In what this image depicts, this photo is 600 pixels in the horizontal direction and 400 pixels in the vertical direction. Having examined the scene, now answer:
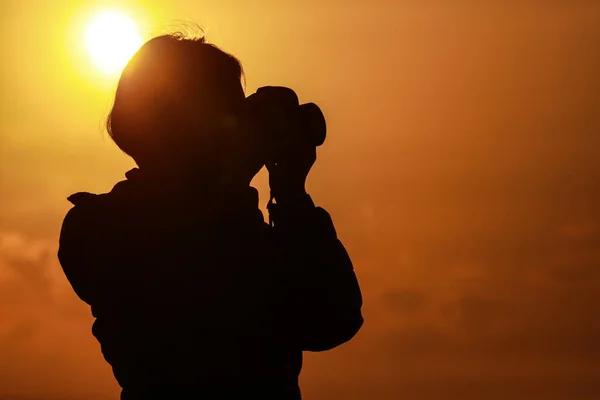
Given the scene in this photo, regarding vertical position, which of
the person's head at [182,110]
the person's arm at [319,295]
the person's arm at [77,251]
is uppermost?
the person's head at [182,110]

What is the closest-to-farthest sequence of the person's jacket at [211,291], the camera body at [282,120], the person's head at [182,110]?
the person's jacket at [211,291]
the person's head at [182,110]
the camera body at [282,120]

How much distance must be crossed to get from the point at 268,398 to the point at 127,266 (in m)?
0.44

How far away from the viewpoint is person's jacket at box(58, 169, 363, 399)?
1.71 m

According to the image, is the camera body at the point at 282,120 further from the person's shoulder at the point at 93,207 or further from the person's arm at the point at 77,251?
the person's arm at the point at 77,251

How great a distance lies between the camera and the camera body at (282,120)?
1930 millimetres

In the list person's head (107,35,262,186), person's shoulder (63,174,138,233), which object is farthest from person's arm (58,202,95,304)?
person's head (107,35,262,186)

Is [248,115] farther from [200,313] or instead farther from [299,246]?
[200,313]

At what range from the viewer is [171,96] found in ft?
5.98

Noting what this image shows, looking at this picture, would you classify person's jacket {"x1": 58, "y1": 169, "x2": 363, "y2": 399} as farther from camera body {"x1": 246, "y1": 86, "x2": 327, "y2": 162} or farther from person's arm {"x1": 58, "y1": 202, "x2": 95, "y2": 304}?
camera body {"x1": 246, "y1": 86, "x2": 327, "y2": 162}

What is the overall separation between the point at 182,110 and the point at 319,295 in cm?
51

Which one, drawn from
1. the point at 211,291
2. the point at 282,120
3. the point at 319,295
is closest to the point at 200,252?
the point at 211,291

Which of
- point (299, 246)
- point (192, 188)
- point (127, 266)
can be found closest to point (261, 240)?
point (299, 246)

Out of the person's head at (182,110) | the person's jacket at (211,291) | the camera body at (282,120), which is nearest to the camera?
the person's jacket at (211,291)

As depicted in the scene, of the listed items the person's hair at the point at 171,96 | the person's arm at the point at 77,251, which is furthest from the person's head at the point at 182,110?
the person's arm at the point at 77,251
